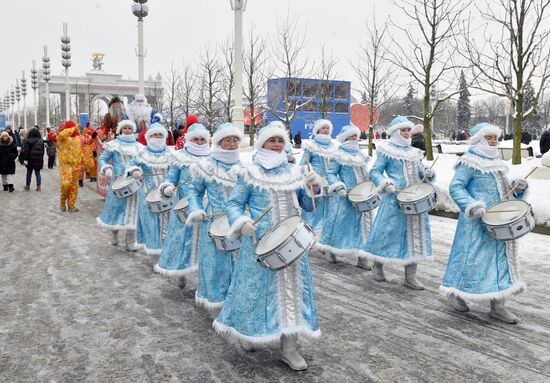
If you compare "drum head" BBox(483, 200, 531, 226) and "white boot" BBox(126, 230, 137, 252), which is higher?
"drum head" BBox(483, 200, 531, 226)

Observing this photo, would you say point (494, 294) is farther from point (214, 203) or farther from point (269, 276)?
point (214, 203)

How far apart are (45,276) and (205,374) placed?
11.6 ft

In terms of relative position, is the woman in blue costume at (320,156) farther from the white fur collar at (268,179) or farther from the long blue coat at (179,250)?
the white fur collar at (268,179)

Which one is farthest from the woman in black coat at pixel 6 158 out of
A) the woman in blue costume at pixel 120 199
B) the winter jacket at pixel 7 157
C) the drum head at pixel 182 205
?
the drum head at pixel 182 205

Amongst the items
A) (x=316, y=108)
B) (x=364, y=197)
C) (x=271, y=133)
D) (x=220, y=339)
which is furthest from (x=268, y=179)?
(x=316, y=108)

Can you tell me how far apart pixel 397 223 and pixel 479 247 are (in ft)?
4.16

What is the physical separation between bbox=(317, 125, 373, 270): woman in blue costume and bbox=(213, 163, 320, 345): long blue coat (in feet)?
9.50

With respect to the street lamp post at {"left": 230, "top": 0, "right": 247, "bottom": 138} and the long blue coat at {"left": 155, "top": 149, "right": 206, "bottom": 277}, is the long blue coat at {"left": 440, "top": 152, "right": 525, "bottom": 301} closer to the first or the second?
the long blue coat at {"left": 155, "top": 149, "right": 206, "bottom": 277}

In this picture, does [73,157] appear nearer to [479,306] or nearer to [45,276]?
[45,276]

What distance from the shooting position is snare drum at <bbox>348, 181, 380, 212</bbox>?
265 inches

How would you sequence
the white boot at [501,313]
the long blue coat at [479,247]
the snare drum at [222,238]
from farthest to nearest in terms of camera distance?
the white boot at [501,313], the long blue coat at [479,247], the snare drum at [222,238]

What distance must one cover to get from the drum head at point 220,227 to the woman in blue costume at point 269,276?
34 cm

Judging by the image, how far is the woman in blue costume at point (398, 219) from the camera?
20.1 ft

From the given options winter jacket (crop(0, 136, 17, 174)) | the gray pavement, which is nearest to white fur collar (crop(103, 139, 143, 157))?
the gray pavement
